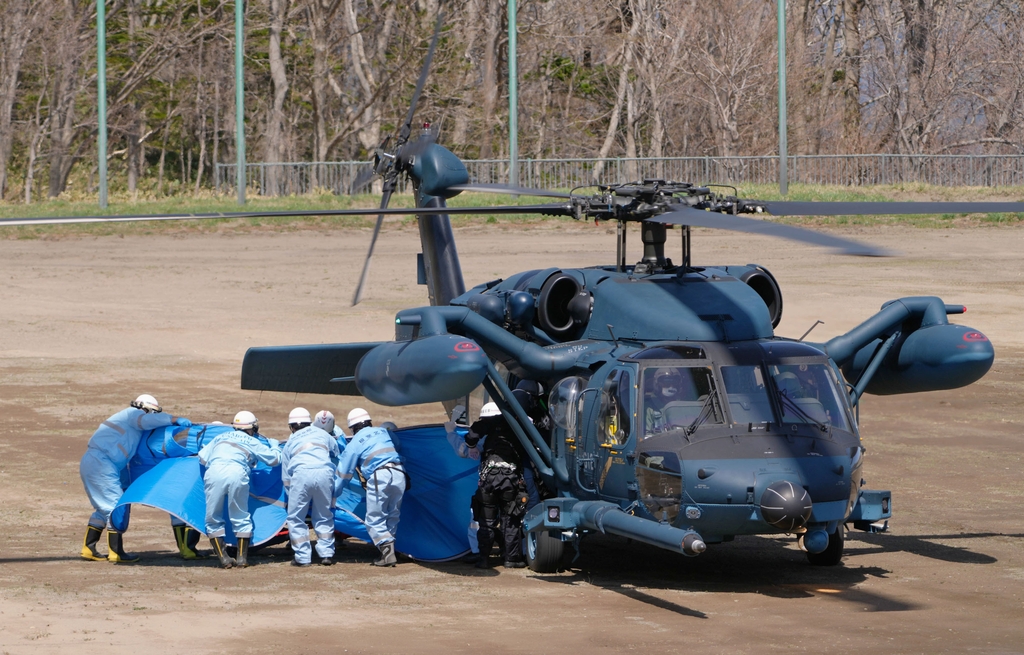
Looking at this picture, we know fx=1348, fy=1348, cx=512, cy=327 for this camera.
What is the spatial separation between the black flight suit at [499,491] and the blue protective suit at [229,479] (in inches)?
79.6

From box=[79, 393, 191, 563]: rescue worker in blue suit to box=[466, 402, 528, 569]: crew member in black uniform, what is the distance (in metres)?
3.14

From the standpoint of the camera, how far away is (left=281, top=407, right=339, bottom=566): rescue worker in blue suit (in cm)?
1198

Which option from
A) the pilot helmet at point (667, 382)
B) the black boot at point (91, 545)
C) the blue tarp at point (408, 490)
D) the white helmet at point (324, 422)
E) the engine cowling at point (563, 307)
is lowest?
Answer: the black boot at point (91, 545)

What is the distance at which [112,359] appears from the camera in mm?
22406

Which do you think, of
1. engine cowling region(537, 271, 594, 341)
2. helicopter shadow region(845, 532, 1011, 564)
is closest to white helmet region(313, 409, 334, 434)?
engine cowling region(537, 271, 594, 341)

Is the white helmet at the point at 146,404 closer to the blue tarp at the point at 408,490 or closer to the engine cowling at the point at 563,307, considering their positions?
the blue tarp at the point at 408,490

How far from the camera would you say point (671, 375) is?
35.1 ft

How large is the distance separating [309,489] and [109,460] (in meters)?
1.86

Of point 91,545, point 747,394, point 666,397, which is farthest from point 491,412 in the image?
point 91,545

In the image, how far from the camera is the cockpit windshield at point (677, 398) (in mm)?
10531

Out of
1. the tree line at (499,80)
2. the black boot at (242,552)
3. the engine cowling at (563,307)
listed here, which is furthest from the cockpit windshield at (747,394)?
the tree line at (499,80)

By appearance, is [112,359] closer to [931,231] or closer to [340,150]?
[931,231]

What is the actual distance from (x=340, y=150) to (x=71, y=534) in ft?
123

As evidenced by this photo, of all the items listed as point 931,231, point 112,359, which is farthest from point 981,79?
point 112,359
